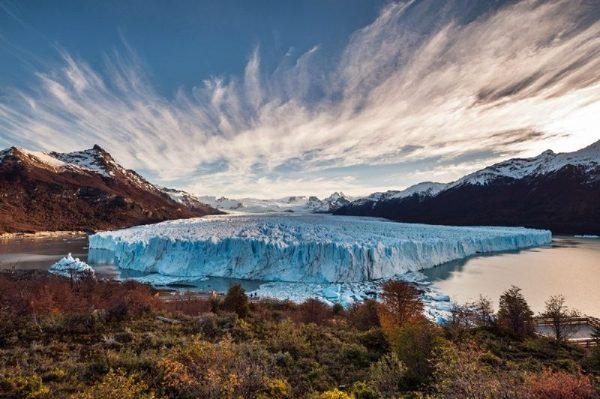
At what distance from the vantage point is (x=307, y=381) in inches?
255

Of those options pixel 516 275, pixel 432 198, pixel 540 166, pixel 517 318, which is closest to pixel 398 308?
pixel 517 318

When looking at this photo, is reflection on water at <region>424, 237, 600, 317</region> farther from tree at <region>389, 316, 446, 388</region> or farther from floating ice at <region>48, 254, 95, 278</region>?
floating ice at <region>48, 254, 95, 278</region>

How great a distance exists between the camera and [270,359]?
23.7 ft

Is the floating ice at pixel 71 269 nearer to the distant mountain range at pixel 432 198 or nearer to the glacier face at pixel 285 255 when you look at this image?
the glacier face at pixel 285 255

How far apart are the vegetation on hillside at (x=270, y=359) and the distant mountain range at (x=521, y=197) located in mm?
85566

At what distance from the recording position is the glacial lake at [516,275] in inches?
968

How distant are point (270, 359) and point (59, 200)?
112 meters

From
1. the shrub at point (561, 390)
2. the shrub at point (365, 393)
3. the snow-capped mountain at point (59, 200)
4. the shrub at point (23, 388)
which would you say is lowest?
the shrub at point (365, 393)

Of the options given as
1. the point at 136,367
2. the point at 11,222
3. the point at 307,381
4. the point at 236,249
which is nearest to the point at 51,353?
the point at 136,367

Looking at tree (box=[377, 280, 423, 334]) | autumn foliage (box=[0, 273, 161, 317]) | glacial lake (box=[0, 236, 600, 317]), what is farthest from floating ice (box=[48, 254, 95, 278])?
tree (box=[377, 280, 423, 334])

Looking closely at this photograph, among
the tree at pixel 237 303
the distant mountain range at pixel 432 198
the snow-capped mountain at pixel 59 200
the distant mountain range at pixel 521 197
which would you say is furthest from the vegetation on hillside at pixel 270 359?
the snow-capped mountain at pixel 59 200

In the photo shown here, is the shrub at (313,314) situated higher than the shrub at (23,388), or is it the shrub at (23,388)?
the shrub at (23,388)

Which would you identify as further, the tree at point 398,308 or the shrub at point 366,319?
the shrub at point 366,319

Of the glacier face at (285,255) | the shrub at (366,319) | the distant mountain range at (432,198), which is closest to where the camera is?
the shrub at (366,319)
